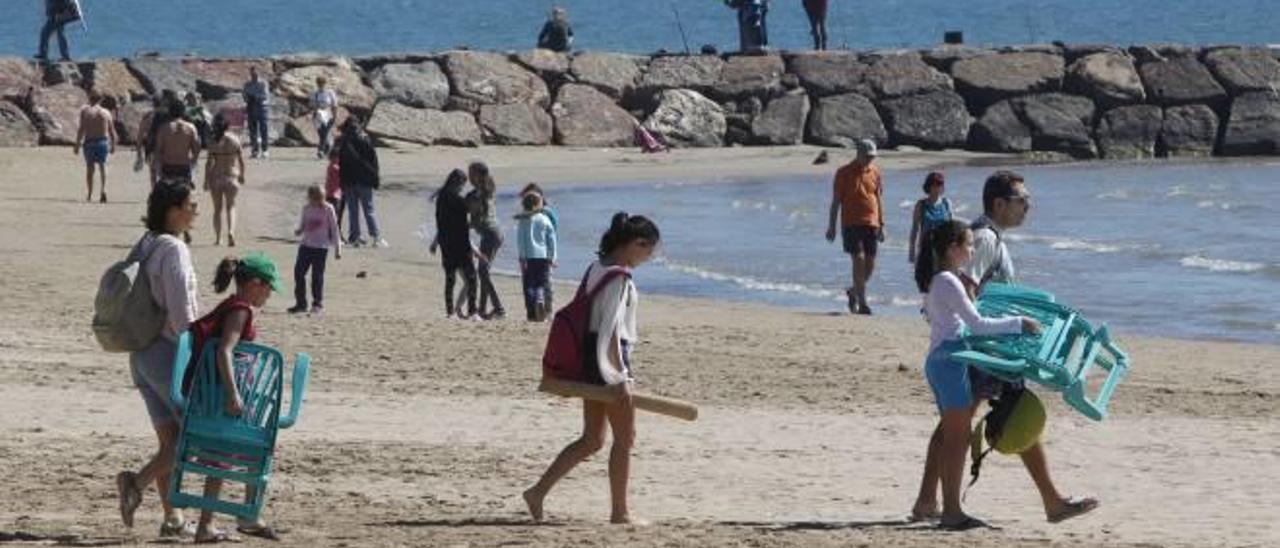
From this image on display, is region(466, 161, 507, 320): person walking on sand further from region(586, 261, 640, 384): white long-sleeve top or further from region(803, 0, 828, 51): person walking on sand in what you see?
region(803, 0, 828, 51): person walking on sand

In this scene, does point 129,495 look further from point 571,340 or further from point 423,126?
point 423,126

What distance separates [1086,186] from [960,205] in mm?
4482

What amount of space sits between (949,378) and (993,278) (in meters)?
0.52

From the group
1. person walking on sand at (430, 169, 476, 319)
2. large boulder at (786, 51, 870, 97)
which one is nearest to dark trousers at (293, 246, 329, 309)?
person walking on sand at (430, 169, 476, 319)

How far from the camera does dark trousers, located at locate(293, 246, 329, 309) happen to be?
19.1 m

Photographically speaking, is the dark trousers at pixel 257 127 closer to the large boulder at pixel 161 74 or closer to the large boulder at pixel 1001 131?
the large boulder at pixel 161 74

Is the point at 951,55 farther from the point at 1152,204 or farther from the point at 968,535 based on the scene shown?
the point at 968,535

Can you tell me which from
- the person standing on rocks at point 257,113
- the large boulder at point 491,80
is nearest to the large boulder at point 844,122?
the large boulder at point 491,80

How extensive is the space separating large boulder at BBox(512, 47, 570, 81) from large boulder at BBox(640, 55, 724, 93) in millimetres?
1212

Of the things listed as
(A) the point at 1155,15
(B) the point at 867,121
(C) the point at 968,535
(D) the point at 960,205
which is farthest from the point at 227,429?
(A) the point at 1155,15

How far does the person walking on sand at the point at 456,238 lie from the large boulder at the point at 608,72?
23.2 metres

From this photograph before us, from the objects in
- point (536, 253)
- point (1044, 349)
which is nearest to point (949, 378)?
point (1044, 349)

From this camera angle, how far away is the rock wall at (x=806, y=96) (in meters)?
40.8

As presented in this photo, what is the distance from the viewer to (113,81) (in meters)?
39.2
